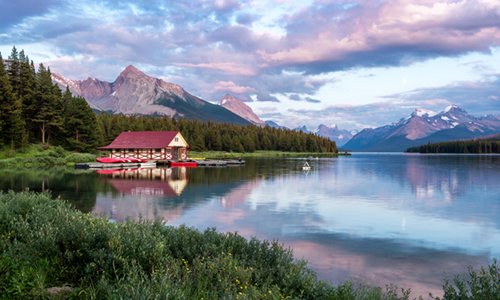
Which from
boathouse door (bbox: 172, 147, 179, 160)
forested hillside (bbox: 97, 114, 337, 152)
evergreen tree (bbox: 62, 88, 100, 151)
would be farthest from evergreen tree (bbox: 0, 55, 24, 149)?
forested hillside (bbox: 97, 114, 337, 152)

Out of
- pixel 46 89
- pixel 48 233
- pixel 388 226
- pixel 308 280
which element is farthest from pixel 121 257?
pixel 46 89

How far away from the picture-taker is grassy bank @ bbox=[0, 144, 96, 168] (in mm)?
71062

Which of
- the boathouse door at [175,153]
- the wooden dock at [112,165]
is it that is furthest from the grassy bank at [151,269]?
the boathouse door at [175,153]

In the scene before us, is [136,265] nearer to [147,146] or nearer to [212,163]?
[212,163]

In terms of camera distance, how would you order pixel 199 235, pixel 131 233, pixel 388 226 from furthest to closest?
pixel 388 226, pixel 199 235, pixel 131 233

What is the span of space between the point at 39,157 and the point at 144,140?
25.6 meters

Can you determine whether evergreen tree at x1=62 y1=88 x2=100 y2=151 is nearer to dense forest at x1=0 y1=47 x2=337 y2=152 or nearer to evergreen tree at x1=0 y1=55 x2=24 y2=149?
dense forest at x1=0 y1=47 x2=337 y2=152

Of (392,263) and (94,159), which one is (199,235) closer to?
(392,263)

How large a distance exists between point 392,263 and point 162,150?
85077 millimetres

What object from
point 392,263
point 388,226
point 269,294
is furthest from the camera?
point 388,226

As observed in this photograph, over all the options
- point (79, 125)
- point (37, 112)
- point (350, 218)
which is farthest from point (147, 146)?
point (350, 218)

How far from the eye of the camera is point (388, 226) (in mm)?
22844

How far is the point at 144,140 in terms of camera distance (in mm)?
97250

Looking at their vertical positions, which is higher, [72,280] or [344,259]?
[72,280]
